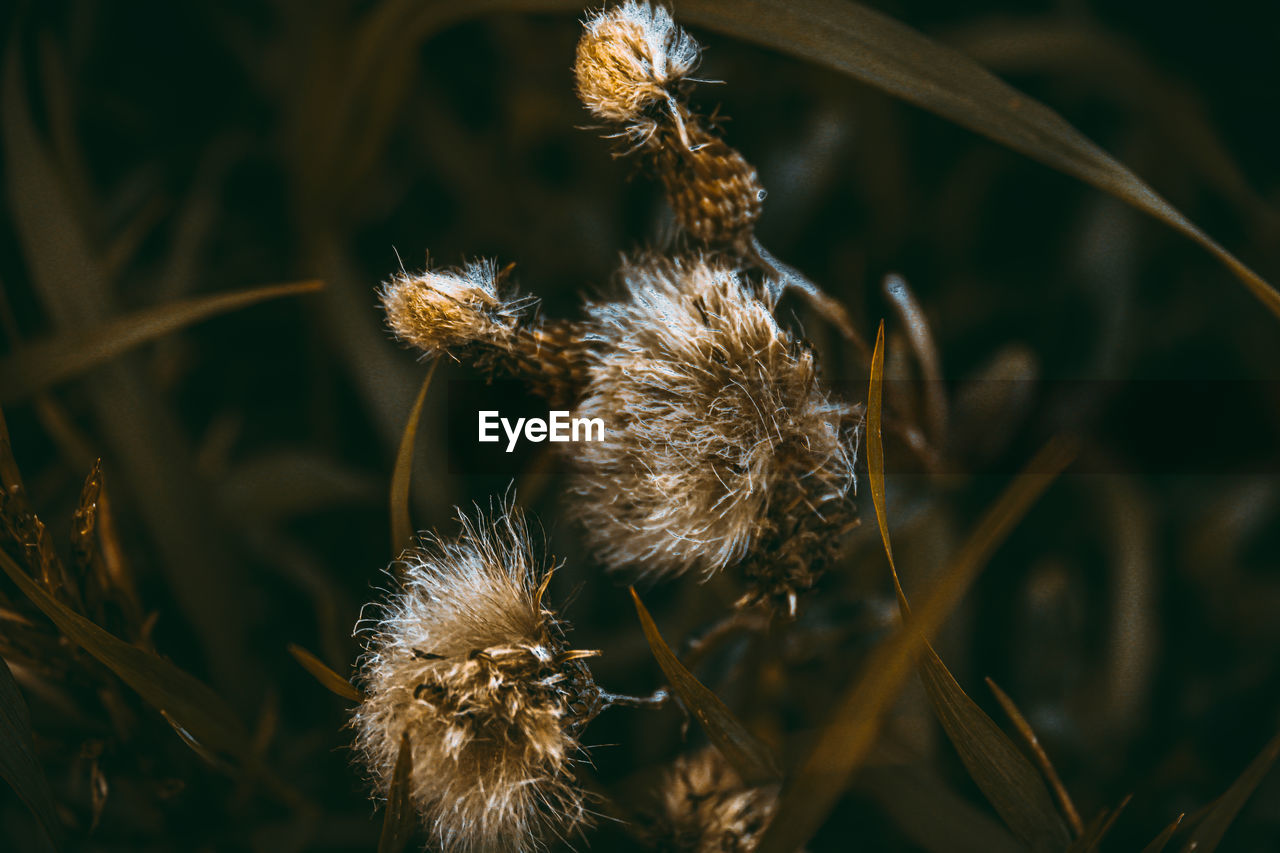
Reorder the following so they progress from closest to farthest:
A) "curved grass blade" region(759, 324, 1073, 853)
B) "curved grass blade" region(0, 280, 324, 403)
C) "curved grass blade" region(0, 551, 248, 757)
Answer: "curved grass blade" region(759, 324, 1073, 853) → "curved grass blade" region(0, 551, 248, 757) → "curved grass blade" region(0, 280, 324, 403)

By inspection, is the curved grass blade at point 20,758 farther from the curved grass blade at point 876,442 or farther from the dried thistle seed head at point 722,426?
the curved grass blade at point 876,442

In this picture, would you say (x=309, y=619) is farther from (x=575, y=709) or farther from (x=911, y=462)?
(x=911, y=462)

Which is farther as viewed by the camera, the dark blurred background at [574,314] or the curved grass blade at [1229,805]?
the dark blurred background at [574,314]

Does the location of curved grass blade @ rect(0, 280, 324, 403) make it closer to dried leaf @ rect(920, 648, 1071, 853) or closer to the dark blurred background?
the dark blurred background

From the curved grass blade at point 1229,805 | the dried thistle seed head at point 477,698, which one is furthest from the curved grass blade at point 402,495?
the curved grass blade at point 1229,805

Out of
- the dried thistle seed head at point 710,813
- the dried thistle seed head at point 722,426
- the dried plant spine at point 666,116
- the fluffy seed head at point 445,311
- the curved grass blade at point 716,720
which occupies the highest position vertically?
the dried plant spine at point 666,116

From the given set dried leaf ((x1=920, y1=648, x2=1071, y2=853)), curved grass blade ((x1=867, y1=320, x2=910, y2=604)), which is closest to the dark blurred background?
dried leaf ((x1=920, y1=648, x2=1071, y2=853))

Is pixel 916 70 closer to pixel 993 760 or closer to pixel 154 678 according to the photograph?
pixel 993 760
